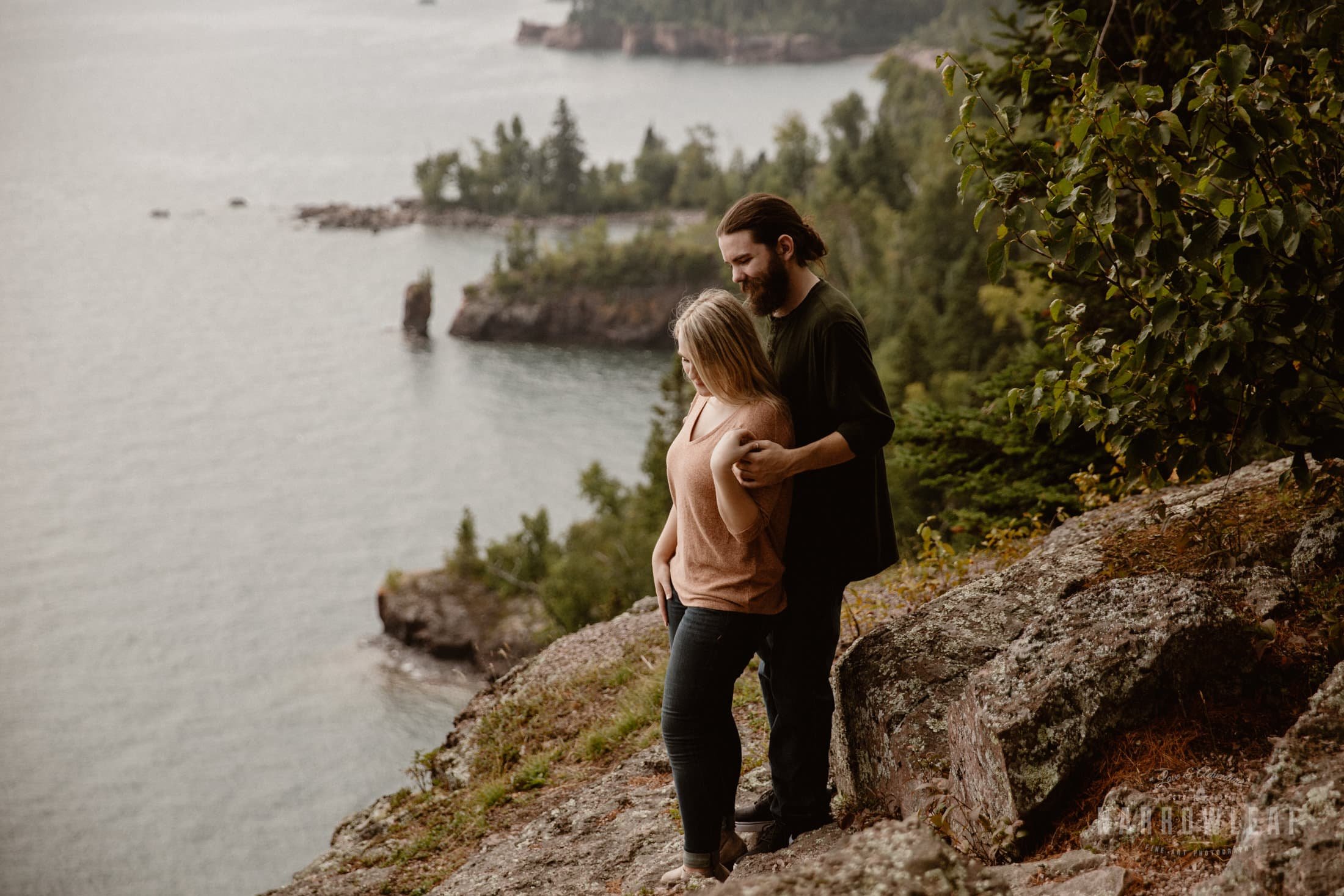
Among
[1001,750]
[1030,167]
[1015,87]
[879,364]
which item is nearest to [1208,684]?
[1001,750]

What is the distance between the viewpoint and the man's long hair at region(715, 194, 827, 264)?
3760 millimetres

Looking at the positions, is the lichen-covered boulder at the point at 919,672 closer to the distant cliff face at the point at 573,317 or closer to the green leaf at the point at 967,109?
the green leaf at the point at 967,109

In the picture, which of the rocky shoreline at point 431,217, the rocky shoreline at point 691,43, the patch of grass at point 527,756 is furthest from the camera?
the rocky shoreline at point 691,43

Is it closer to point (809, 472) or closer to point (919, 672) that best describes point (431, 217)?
point (919, 672)

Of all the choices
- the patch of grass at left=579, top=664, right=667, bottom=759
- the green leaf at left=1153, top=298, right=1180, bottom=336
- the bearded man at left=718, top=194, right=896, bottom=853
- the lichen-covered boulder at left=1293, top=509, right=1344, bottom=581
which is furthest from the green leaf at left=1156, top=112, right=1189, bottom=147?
the patch of grass at left=579, top=664, right=667, bottom=759

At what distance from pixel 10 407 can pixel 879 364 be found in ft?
240

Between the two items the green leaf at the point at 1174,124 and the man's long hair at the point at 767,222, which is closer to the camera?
the green leaf at the point at 1174,124

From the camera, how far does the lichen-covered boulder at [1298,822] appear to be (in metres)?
2.51

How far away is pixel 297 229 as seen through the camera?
400ft

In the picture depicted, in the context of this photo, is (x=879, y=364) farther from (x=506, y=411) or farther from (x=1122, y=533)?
(x=1122, y=533)

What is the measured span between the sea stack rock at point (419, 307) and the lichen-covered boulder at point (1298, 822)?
96.6m

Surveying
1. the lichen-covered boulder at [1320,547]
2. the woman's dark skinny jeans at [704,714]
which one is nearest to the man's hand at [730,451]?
the woman's dark skinny jeans at [704,714]

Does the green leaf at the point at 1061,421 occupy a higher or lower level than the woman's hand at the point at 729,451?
higher

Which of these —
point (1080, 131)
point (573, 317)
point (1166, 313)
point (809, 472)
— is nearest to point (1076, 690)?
point (809, 472)
